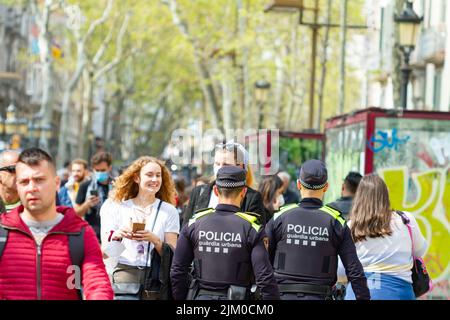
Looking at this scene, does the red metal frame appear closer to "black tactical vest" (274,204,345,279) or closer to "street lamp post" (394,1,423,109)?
"street lamp post" (394,1,423,109)

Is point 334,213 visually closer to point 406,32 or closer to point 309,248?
point 309,248

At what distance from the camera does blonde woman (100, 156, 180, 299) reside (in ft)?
26.6

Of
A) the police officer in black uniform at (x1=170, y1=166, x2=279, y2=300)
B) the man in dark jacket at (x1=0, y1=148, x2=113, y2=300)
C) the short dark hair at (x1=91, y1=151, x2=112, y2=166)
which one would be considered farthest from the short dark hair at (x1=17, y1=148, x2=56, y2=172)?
the short dark hair at (x1=91, y1=151, x2=112, y2=166)

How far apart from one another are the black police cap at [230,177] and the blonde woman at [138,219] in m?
0.96

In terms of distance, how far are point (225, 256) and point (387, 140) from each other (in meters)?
7.59

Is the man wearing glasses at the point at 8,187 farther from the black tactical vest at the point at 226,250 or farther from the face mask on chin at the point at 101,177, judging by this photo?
the face mask on chin at the point at 101,177

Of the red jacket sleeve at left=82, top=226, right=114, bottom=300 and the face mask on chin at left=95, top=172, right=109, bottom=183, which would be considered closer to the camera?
the red jacket sleeve at left=82, top=226, right=114, bottom=300

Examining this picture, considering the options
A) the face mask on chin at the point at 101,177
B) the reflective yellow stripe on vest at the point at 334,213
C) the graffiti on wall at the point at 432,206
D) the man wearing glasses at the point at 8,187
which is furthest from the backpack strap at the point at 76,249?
the graffiti on wall at the point at 432,206

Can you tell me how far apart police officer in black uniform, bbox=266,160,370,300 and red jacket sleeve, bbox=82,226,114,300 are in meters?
1.95

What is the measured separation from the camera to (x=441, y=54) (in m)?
31.2

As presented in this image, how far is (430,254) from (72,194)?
4461mm

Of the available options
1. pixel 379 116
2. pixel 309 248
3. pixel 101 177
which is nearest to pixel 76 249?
pixel 309 248

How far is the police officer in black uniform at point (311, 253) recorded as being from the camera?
7.45 metres

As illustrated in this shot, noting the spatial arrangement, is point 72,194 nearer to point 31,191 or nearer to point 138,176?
point 138,176
